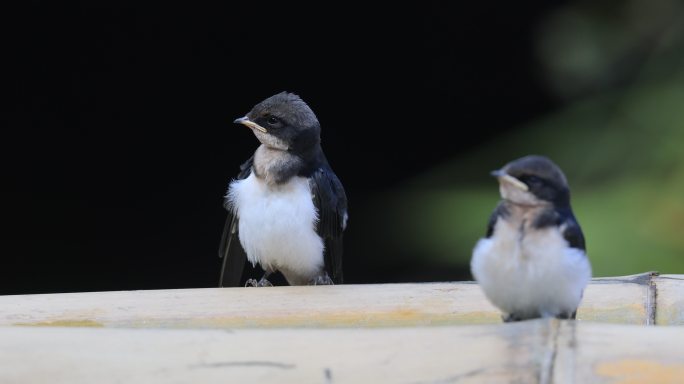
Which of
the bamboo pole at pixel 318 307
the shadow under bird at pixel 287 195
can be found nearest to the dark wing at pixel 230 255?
the shadow under bird at pixel 287 195

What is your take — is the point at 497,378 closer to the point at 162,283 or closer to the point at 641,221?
the point at 641,221

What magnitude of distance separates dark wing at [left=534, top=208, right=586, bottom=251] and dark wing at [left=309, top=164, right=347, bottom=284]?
0.94 m

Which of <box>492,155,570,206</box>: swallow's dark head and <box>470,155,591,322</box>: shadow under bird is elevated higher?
<box>492,155,570,206</box>: swallow's dark head

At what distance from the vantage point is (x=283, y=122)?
7.60ft

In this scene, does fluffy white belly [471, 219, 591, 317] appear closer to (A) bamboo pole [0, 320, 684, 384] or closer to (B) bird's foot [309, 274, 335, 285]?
(A) bamboo pole [0, 320, 684, 384]

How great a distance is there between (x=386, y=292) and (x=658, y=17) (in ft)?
5.29

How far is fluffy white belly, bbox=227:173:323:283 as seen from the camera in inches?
92.2

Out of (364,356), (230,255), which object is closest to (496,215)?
(364,356)

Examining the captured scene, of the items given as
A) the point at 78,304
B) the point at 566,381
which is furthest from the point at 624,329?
the point at 78,304

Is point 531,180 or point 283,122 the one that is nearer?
point 531,180

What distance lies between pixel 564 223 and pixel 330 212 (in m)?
0.98

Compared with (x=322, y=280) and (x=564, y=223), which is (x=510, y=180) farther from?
(x=322, y=280)

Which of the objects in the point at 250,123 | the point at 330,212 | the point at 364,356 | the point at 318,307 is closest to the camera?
the point at 364,356

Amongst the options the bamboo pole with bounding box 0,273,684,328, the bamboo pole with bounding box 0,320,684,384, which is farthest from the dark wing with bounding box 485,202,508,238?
the bamboo pole with bounding box 0,273,684,328
